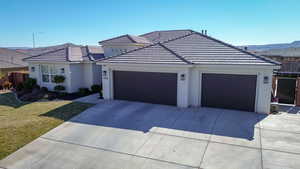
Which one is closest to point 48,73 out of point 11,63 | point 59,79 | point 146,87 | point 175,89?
point 59,79

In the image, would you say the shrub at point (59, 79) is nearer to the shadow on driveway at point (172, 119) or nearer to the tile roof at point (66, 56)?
the tile roof at point (66, 56)

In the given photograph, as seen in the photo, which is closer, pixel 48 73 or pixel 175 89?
pixel 175 89

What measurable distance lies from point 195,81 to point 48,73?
12550 millimetres

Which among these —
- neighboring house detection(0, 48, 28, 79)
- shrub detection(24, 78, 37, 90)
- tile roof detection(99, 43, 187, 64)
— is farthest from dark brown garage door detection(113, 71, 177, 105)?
neighboring house detection(0, 48, 28, 79)

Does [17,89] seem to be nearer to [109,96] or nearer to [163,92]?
[109,96]

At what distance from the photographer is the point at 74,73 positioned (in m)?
16.6

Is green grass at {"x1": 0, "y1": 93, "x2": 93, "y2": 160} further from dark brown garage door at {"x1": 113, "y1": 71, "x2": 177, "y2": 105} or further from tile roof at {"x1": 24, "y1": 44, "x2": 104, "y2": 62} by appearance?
tile roof at {"x1": 24, "y1": 44, "x2": 104, "y2": 62}

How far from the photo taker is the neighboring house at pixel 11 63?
82.3ft

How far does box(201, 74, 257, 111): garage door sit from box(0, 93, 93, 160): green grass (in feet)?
22.8

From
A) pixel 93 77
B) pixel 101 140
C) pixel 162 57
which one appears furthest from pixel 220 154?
pixel 93 77

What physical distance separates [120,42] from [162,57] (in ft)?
26.3

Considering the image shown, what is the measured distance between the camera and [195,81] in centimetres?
1150

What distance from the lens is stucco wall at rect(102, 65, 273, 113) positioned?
401 inches

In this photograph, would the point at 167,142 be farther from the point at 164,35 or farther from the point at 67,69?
the point at 164,35
